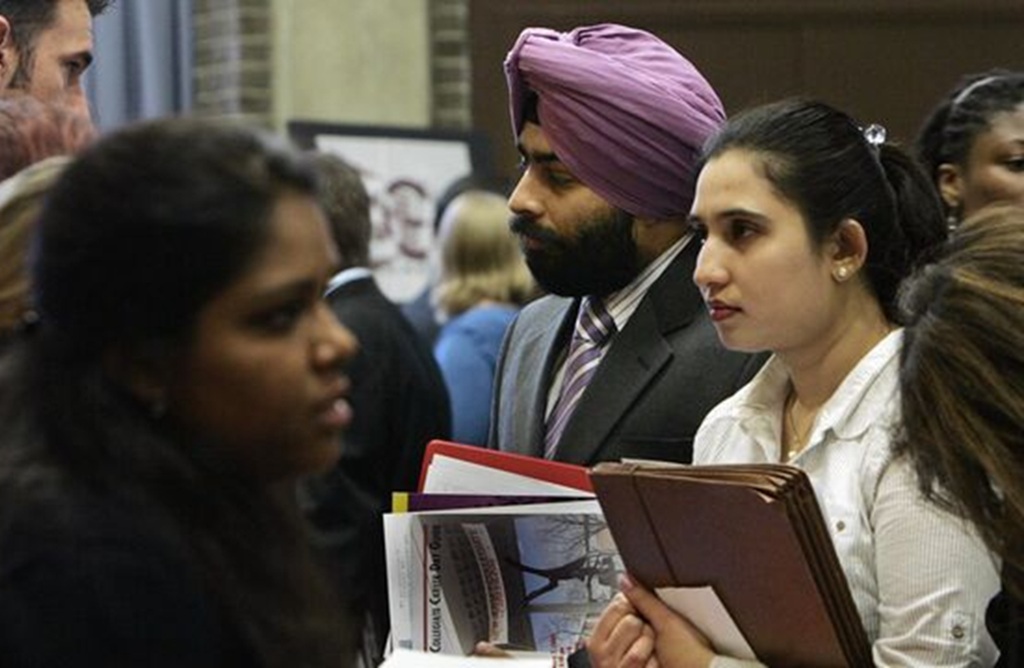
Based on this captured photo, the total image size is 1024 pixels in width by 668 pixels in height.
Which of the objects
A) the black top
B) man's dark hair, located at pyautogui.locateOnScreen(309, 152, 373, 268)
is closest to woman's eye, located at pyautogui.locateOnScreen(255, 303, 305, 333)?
the black top

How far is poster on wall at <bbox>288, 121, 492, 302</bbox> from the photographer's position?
6.76 m

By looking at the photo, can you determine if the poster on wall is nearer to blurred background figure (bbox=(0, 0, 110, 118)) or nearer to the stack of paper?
blurred background figure (bbox=(0, 0, 110, 118))

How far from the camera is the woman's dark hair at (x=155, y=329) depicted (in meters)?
1.39

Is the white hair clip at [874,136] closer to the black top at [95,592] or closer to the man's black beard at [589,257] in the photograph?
the man's black beard at [589,257]

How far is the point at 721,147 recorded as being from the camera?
2.48 m

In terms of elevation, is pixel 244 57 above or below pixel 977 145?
below

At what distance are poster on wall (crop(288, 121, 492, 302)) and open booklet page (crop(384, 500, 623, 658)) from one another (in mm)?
4310

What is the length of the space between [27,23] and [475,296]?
236 cm

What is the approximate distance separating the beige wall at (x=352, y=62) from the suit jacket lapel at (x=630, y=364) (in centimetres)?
413

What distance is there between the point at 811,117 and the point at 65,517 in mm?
1324

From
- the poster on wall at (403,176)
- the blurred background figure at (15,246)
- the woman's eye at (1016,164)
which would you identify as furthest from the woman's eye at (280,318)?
the poster on wall at (403,176)

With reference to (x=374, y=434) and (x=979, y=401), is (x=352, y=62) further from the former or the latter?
(x=979, y=401)

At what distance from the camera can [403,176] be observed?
22.4 feet

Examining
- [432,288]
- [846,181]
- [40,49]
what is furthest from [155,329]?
[432,288]
